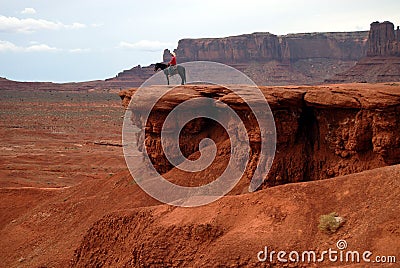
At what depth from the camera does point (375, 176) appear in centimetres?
872

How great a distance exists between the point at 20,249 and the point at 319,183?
9.11 m

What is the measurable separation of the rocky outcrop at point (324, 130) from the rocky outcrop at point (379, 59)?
61598 mm

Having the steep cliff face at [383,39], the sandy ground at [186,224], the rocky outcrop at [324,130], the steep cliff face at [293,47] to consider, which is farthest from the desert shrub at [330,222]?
the steep cliff face at [293,47]

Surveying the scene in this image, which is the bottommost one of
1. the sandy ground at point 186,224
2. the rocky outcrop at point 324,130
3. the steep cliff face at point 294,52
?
the sandy ground at point 186,224

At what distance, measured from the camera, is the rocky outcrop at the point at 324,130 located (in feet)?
34.0

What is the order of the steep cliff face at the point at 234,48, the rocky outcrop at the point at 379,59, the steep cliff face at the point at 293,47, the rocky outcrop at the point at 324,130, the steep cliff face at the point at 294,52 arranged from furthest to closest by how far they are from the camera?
1. the steep cliff face at the point at 234,48
2. the steep cliff face at the point at 293,47
3. the steep cliff face at the point at 294,52
4. the rocky outcrop at the point at 379,59
5. the rocky outcrop at the point at 324,130

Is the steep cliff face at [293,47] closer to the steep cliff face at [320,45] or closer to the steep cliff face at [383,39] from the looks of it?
the steep cliff face at [320,45]

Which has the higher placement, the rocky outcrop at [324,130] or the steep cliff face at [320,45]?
the steep cliff face at [320,45]

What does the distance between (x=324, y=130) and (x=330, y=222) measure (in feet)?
12.5

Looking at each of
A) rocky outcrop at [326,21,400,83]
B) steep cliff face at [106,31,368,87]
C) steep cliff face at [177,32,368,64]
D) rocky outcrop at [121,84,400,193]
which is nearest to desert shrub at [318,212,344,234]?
rocky outcrop at [121,84,400,193]

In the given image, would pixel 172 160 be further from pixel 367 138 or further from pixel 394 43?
pixel 394 43

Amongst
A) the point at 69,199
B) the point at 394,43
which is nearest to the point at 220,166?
the point at 69,199

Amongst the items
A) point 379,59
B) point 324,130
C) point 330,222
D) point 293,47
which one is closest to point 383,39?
point 379,59

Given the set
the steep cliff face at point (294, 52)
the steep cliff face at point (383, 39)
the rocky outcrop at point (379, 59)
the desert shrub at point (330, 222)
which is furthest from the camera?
the steep cliff face at point (294, 52)
